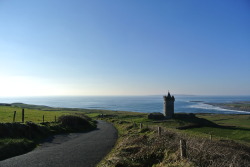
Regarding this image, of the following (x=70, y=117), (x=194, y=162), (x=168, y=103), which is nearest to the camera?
(x=194, y=162)

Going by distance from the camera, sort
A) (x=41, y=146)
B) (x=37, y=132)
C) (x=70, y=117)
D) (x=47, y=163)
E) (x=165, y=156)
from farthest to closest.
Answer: (x=70, y=117)
(x=37, y=132)
(x=41, y=146)
(x=47, y=163)
(x=165, y=156)

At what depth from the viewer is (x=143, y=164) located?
34.0 ft

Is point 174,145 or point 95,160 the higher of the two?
point 174,145

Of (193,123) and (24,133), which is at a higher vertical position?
(24,133)

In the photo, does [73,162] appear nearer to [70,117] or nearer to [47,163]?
[47,163]

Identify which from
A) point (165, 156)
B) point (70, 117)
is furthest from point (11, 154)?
point (70, 117)

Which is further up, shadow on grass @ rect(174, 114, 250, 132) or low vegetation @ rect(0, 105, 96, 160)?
low vegetation @ rect(0, 105, 96, 160)

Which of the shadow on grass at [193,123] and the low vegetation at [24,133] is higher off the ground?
the low vegetation at [24,133]

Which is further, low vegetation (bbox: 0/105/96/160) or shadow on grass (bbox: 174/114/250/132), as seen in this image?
shadow on grass (bbox: 174/114/250/132)

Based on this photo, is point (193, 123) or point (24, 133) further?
point (193, 123)

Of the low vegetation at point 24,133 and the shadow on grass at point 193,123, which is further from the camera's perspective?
the shadow on grass at point 193,123

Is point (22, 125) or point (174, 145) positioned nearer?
point (174, 145)

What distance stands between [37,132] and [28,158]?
955 cm

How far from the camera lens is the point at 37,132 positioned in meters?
22.0
